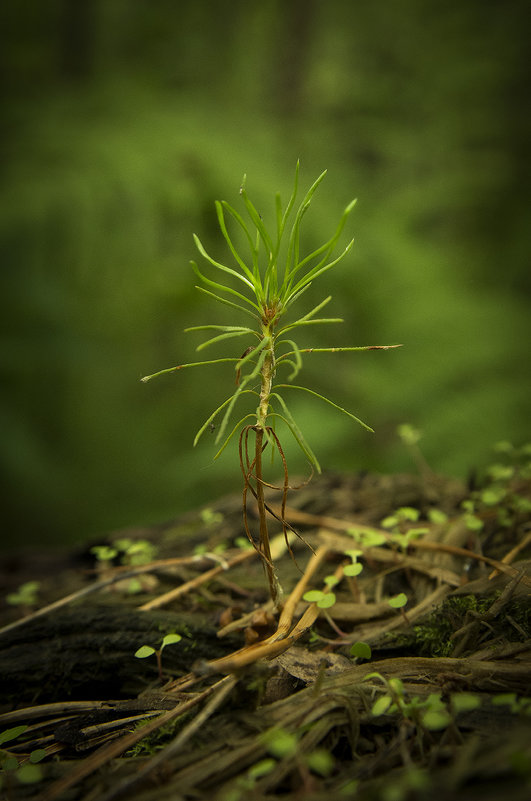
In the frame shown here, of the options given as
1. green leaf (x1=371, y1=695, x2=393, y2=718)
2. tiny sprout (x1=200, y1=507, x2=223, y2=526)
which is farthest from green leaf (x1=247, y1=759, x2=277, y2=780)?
tiny sprout (x1=200, y1=507, x2=223, y2=526)

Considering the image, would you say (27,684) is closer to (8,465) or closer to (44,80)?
(8,465)

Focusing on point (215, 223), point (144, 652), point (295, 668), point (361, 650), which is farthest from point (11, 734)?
point (215, 223)

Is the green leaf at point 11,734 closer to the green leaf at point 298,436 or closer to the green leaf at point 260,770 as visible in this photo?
the green leaf at point 260,770

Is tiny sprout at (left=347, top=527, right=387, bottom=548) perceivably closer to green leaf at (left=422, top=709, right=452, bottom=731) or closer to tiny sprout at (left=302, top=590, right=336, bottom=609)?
tiny sprout at (left=302, top=590, right=336, bottom=609)

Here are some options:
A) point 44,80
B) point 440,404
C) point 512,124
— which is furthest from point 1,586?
point 512,124

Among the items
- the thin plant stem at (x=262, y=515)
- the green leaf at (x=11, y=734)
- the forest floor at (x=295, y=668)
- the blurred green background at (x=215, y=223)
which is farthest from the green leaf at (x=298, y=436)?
the blurred green background at (x=215, y=223)
